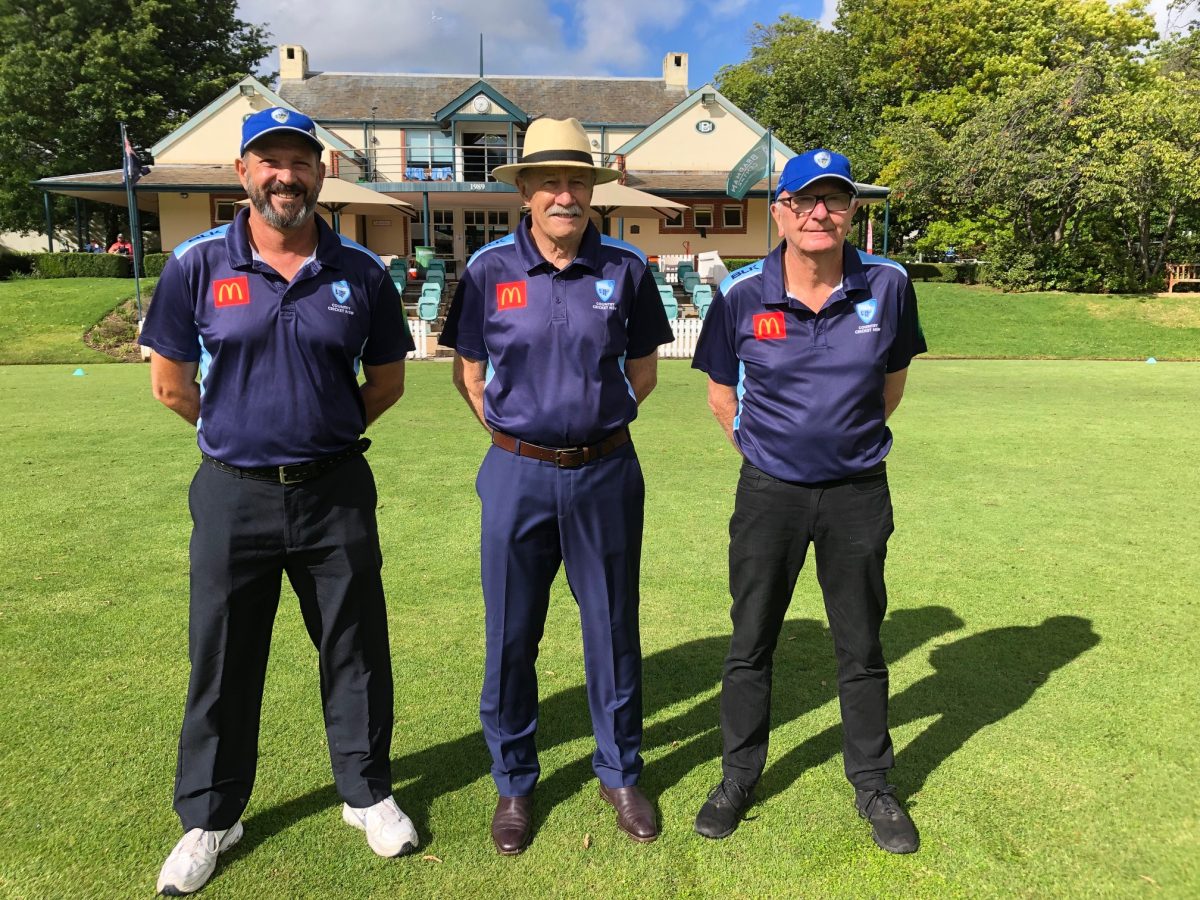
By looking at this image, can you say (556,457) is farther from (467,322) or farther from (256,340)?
(256,340)

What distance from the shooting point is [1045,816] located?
9.48 ft

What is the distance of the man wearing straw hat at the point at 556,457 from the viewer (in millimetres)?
2799

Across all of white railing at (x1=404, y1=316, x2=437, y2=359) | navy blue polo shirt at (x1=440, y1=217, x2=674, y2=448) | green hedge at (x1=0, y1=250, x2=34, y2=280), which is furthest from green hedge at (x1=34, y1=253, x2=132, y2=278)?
navy blue polo shirt at (x1=440, y1=217, x2=674, y2=448)

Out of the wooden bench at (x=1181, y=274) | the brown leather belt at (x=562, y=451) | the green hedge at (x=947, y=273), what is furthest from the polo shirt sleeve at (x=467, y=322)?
the wooden bench at (x=1181, y=274)

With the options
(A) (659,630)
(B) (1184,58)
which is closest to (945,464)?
(A) (659,630)

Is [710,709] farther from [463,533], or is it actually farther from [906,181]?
[906,181]

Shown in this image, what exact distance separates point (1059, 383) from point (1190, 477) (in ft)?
24.9

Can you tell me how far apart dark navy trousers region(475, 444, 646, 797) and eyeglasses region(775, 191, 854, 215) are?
39.8 inches

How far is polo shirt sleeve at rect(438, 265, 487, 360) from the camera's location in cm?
295

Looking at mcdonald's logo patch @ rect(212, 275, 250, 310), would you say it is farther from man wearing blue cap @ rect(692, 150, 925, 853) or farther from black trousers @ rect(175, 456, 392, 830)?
man wearing blue cap @ rect(692, 150, 925, 853)

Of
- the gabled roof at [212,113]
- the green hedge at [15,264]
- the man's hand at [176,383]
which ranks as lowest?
the man's hand at [176,383]

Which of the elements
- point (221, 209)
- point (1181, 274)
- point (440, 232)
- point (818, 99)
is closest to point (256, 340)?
point (440, 232)

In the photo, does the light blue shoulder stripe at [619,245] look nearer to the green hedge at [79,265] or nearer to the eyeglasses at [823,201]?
the eyeglasses at [823,201]

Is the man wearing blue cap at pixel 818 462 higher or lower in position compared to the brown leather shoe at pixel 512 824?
higher
